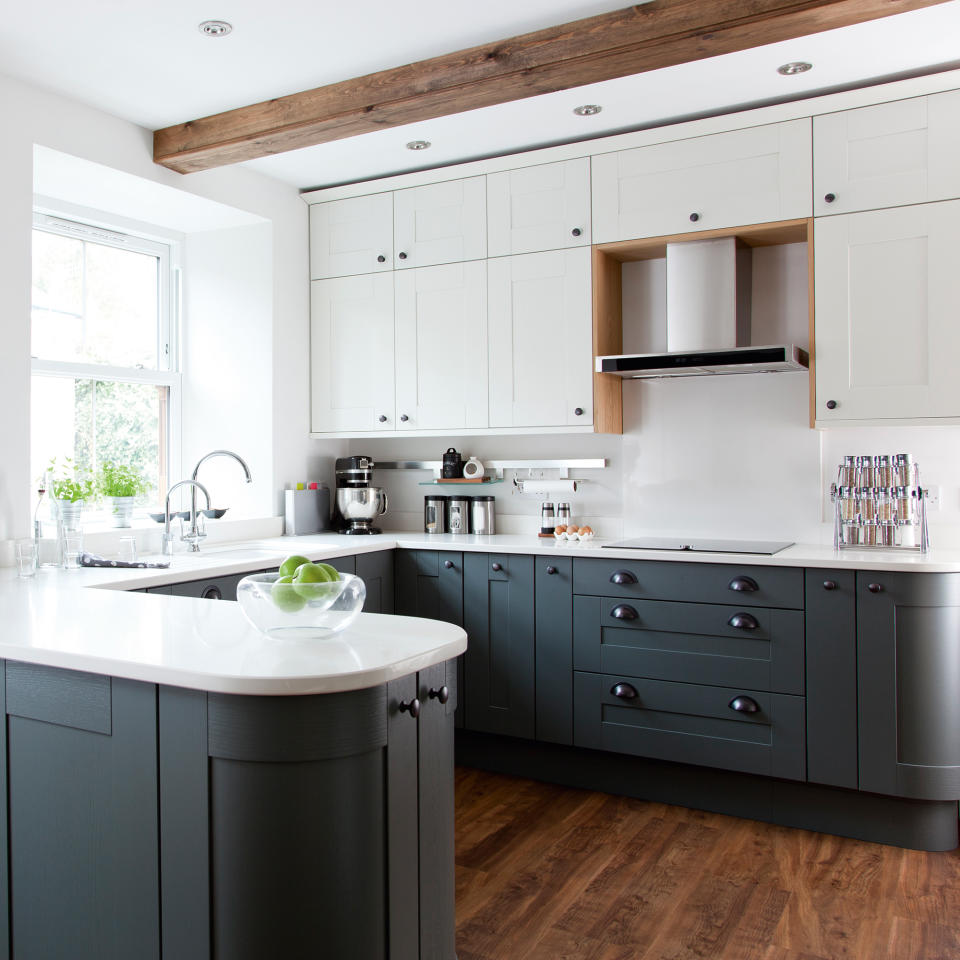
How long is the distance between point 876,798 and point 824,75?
2.39 m

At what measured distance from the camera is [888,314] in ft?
10.2

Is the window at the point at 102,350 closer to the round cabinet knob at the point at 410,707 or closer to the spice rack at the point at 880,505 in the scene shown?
the round cabinet knob at the point at 410,707

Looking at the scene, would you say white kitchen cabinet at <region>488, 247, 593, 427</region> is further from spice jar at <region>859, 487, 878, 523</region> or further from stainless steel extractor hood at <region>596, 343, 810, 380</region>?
spice jar at <region>859, 487, 878, 523</region>

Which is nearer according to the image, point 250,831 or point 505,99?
point 250,831

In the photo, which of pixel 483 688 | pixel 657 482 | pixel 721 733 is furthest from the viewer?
pixel 657 482

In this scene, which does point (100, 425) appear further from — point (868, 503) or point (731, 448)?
point (868, 503)

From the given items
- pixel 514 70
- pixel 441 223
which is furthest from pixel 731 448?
pixel 514 70

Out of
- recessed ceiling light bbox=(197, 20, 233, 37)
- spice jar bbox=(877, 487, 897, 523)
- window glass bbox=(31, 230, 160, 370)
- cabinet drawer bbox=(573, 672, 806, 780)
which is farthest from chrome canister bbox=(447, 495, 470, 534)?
recessed ceiling light bbox=(197, 20, 233, 37)

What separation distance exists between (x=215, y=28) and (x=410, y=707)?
213 cm

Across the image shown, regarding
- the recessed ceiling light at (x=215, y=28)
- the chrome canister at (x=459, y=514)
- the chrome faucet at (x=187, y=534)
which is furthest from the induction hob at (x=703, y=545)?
the recessed ceiling light at (x=215, y=28)

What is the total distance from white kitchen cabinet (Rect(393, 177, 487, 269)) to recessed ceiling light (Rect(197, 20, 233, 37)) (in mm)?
1356

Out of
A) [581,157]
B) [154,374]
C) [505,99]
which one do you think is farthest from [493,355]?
[154,374]

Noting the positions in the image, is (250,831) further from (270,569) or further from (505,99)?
(505,99)

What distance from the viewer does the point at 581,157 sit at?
3568mm
